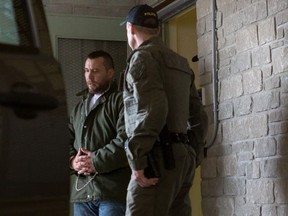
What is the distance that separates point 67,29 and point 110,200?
1824 mm

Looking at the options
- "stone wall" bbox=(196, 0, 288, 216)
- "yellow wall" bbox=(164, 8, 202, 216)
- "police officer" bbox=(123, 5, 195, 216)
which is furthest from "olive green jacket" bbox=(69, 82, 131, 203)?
"yellow wall" bbox=(164, 8, 202, 216)

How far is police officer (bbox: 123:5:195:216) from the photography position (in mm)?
2736

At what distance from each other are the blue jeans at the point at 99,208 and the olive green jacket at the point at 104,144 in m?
0.03

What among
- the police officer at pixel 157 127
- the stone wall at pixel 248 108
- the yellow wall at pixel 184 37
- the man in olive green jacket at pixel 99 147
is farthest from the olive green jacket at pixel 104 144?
the yellow wall at pixel 184 37

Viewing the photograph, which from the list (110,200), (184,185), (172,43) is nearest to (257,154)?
(184,185)

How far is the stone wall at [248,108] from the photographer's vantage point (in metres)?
3.12

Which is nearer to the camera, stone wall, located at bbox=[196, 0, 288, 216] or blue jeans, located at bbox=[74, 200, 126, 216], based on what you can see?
stone wall, located at bbox=[196, 0, 288, 216]

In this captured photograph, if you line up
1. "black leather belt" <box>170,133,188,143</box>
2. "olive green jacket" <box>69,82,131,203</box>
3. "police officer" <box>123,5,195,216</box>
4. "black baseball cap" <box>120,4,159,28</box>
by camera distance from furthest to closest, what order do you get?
"olive green jacket" <box>69,82,131,203</box>
"black baseball cap" <box>120,4,159,28</box>
"black leather belt" <box>170,133,188,143</box>
"police officer" <box>123,5,195,216</box>

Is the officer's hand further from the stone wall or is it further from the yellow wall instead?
the yellow wall

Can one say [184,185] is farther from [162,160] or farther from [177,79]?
[177,79]

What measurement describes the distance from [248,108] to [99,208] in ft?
3.05

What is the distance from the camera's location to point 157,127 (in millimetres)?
2729

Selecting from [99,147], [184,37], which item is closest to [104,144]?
[99,147]

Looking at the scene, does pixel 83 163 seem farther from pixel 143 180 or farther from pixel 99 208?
pixel 143 180
